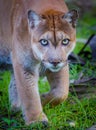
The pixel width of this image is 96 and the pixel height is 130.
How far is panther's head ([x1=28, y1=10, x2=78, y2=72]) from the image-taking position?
236 inches

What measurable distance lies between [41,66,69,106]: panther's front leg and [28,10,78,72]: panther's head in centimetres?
54

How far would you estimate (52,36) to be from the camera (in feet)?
19.8

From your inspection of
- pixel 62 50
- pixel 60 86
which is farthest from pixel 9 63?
pixel 62 50

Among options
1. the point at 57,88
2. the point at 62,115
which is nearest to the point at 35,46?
the point at 57,88

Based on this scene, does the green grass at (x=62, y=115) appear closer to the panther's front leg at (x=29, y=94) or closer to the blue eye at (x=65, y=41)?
the panther's front leg at (x=29, y=94)

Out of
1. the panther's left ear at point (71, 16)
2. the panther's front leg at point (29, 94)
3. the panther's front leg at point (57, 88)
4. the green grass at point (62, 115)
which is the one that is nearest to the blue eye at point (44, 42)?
the panther's left ear at point (71, 16)

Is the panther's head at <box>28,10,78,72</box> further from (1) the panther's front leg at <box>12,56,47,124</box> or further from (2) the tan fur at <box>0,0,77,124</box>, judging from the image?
(1) the panther's front leg at <box>12,56,47,124</box>

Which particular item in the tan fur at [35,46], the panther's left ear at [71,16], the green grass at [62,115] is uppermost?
the panther's left ear at [71,16]

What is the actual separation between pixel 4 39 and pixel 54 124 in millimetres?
1248

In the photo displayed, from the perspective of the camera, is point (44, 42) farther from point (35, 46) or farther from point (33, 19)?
point (33, 19)

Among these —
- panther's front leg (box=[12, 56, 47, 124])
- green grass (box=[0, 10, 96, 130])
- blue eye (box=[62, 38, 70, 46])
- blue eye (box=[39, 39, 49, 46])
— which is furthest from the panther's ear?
green grass (box=[0, 10, 96, 130])

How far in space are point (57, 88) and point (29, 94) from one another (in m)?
0.40

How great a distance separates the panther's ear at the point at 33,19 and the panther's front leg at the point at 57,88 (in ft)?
2.30

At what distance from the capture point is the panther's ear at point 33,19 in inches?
244
